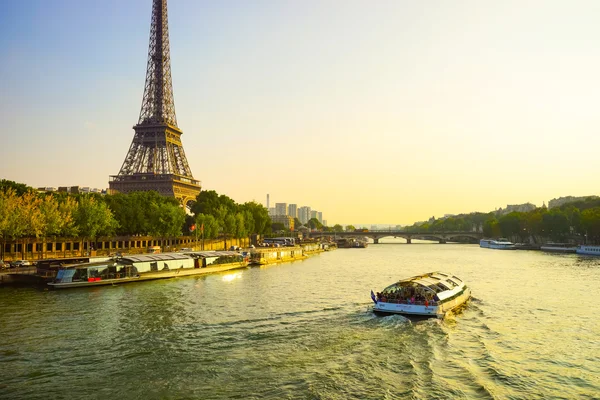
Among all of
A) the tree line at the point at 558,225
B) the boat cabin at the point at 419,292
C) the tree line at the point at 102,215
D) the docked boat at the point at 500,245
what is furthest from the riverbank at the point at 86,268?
the tree line at the point at 558,225

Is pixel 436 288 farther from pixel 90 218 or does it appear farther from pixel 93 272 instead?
pixel 90 218

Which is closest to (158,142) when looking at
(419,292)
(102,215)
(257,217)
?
(257,217)

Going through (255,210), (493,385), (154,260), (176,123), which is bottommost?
(493,385)

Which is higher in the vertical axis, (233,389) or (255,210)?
(255,210)

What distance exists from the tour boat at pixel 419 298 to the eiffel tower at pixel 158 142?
113785 millimetres

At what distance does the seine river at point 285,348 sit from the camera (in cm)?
2300

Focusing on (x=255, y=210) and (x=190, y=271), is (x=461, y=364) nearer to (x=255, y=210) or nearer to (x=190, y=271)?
(x=190, y=271)

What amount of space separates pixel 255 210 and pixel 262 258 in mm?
68869

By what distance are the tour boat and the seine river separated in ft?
4.01

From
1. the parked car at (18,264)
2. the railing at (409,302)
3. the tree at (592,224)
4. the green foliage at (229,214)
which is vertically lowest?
the railing at (409,302)

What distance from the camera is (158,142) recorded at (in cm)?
15625

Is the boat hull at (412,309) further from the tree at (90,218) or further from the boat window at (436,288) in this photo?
the tree at (90,218)

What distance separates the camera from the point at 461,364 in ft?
88.4

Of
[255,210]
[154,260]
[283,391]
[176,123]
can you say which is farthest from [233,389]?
[176,123]
